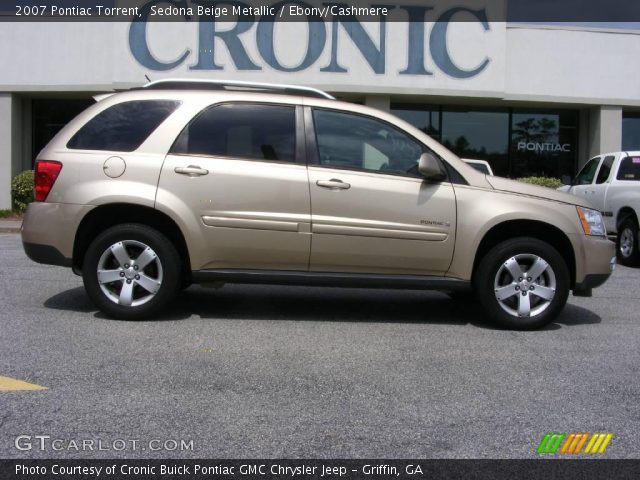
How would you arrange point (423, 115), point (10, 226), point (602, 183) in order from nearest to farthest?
point (602, 183) → point (10, 226) → point (423, 115)

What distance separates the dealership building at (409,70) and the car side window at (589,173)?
17.5ft

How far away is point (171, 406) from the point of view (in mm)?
3830

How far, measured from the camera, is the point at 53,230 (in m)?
5.70

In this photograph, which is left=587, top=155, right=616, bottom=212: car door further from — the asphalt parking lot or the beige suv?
the beige suv

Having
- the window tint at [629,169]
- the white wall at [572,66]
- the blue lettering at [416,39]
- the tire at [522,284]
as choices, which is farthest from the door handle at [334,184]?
the white wall at [572,66]

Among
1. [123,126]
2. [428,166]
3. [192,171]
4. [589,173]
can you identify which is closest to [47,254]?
[123,126]

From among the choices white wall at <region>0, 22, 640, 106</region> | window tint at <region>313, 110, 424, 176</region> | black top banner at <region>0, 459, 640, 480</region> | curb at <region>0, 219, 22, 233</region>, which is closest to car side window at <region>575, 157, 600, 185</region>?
white wall at <region>0, 22, 640, 106</region>

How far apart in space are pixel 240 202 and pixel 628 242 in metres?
7.38

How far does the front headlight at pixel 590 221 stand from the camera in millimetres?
5875

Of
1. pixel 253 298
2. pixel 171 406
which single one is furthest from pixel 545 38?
pixel 171 406

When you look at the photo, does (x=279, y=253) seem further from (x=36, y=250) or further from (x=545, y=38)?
(x=545, y=38)

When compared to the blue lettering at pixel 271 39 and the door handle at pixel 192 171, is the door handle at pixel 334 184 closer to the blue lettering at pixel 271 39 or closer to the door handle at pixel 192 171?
the door handle at pixel 192 171

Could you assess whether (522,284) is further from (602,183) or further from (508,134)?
(508,134)

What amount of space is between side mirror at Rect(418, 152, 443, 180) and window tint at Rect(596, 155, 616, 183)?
670 cm
